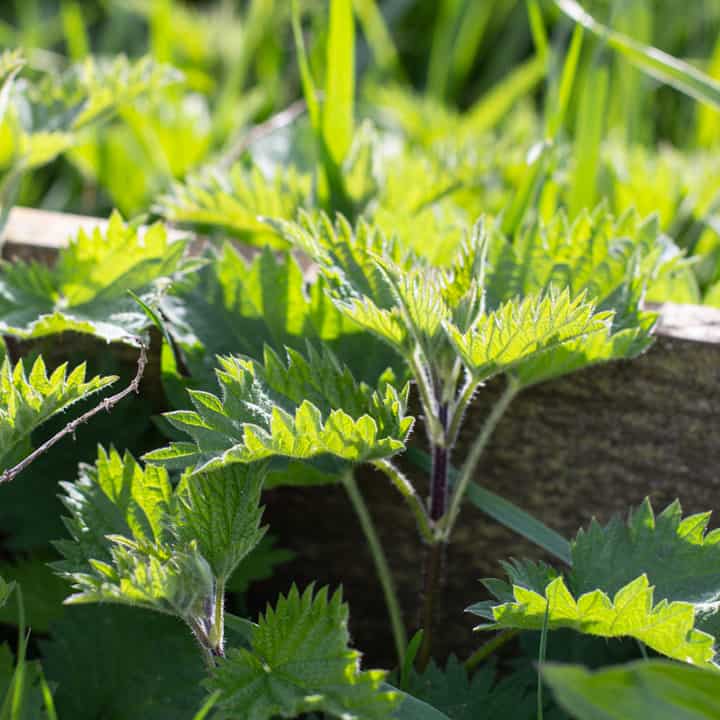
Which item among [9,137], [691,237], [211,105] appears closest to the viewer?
[9,137]

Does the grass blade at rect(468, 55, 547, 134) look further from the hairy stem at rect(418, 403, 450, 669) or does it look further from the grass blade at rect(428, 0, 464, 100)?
the hairy stem at rect(418, 403, 450, 669)

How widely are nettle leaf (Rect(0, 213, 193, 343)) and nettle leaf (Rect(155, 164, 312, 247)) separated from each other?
0.41ft

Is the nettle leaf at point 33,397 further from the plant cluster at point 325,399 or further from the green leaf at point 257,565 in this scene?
the green leaf at point 257,565

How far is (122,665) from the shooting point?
3.11ft

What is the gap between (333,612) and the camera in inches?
29.9

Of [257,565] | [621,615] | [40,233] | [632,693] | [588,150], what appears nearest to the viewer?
[632,693]

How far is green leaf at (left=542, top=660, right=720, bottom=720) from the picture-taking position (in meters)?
0.56

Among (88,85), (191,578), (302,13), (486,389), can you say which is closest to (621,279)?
(486,389)

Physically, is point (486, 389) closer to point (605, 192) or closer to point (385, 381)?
point (385, 381)

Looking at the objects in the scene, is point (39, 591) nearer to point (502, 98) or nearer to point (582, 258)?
point (582, 258)

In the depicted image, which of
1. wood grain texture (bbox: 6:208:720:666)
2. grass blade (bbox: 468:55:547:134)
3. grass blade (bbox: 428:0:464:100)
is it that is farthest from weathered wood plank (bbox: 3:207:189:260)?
grass blade (bbox: 428:0:464:100)

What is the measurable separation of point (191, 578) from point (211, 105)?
1594 mm

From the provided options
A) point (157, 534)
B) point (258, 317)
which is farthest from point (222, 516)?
point (258, 317)

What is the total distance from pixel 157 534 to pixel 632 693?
0.41 m
